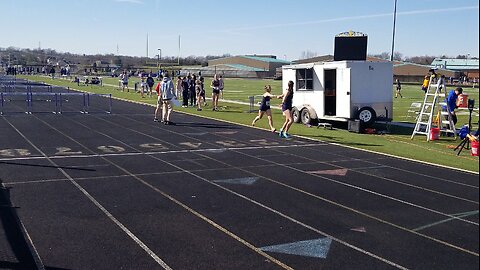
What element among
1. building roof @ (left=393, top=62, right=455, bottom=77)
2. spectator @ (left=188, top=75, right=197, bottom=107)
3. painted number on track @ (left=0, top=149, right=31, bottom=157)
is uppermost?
building roof @ (left=393, top=62, right=455, bottom=77)

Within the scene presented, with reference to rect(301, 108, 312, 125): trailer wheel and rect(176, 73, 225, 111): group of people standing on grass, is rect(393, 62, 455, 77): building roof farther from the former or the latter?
rect(301, 108, 312, 125): trailer wheel

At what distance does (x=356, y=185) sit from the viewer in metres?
10.3

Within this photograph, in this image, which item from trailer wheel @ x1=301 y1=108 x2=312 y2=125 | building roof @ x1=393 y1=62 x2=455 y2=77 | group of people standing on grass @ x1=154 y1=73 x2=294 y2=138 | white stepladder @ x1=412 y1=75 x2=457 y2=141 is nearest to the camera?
group of people standing on grass @ x1=154 y1=73 x2=294 y2=138

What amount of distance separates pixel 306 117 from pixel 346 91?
2.32 m

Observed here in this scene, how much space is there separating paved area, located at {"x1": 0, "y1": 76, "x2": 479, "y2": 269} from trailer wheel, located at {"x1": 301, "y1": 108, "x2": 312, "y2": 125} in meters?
6.51

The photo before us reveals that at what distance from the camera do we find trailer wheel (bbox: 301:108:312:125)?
69.5 ft

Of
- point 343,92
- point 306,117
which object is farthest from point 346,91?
point 306,117

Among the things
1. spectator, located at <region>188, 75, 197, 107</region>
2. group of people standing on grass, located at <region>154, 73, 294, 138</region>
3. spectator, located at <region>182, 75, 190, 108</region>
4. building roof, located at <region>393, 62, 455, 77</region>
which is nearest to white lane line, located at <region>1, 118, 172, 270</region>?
group of people standing on grass, located at <region>154, 73, 294, 138</region>

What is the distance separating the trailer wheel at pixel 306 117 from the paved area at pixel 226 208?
21.4 ft

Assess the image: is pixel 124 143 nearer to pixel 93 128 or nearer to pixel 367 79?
pixel 93 128

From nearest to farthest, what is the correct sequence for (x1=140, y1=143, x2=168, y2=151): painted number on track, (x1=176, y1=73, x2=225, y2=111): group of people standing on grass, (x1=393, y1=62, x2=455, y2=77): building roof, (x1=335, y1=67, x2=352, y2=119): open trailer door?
(x1=140, y1=143, x2=168, y2=151): painted number on track → (x1=335, y1=67, x2=352, y2=119): open trailer door → (x1=176, y1=73, x2=225, y2=111): group of people standing on grass → (x1=393, y1=62, x2=455, y2=77): building roof

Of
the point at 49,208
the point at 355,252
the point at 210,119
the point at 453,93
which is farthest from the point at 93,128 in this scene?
the point at 355,252

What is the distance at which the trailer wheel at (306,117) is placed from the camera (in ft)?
69.5

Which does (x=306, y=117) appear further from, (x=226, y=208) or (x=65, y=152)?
(x=226, y=208)
